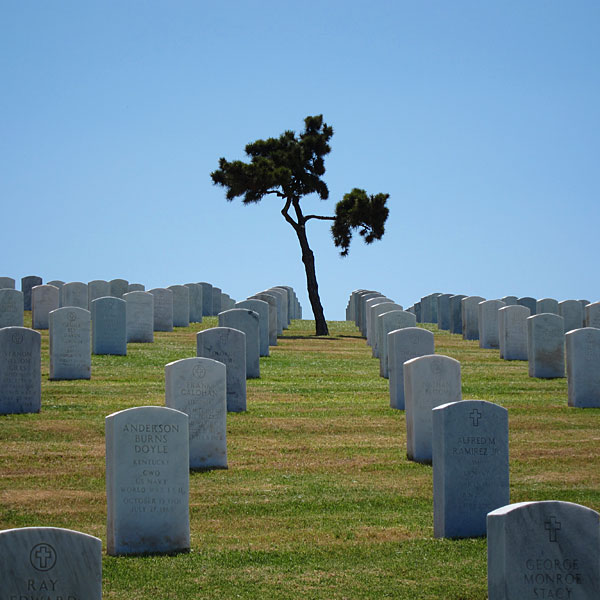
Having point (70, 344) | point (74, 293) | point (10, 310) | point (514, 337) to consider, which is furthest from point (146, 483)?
point (74, 293)

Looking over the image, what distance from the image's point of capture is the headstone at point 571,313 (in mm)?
32531

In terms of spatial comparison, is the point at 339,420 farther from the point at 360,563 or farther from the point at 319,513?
the point at 360,563

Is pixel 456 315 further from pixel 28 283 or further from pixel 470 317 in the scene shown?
pixel 28 283

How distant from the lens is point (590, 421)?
58.1 feet

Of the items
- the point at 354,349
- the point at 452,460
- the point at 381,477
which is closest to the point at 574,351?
the point at 381,477

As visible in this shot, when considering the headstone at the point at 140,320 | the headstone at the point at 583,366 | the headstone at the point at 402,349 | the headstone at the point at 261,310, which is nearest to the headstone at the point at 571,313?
the headstone at the point at 261,310

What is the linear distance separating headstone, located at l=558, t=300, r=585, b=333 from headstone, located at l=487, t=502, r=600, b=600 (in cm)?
2583

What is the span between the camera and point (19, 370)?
56.3 ft

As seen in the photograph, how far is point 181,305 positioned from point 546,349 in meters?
15.7

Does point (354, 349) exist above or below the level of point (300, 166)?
below

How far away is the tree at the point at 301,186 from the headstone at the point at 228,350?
21.6 meters

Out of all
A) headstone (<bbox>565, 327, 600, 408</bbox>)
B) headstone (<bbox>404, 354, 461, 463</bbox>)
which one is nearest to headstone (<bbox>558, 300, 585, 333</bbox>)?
headstone (<bbox>565, 327, 600, 408</bbox>)

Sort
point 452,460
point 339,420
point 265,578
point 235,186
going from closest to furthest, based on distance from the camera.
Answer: point 265,578, point 452,460, point 339,420, point 235,186

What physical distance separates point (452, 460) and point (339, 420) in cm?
741
